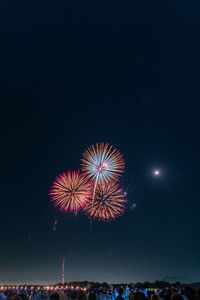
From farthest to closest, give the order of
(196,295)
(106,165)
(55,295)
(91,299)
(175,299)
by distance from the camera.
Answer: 1. (106,165)
2. (91,299)
3. (55,295)
4. (196,295)
5. (175,299)

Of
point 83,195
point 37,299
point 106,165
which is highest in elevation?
point 106,165

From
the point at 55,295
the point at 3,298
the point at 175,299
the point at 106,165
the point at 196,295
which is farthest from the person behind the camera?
the point at 106,165

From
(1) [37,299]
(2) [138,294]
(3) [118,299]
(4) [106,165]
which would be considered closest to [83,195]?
(4) [106,165]

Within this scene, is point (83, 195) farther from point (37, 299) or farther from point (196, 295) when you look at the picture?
point (196, 295)

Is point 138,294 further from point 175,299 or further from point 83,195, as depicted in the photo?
point 83,195

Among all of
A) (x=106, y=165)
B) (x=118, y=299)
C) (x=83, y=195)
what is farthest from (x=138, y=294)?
(x=83, y=195)

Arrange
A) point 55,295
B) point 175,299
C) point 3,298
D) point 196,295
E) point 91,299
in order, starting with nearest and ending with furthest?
point 175,299, point 196,295, point 55,295, point 91,299, point 3,298

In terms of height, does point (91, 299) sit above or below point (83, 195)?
below

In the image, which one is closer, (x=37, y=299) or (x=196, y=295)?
(x=196, y=295)

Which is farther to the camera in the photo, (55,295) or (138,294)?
(55,295)
